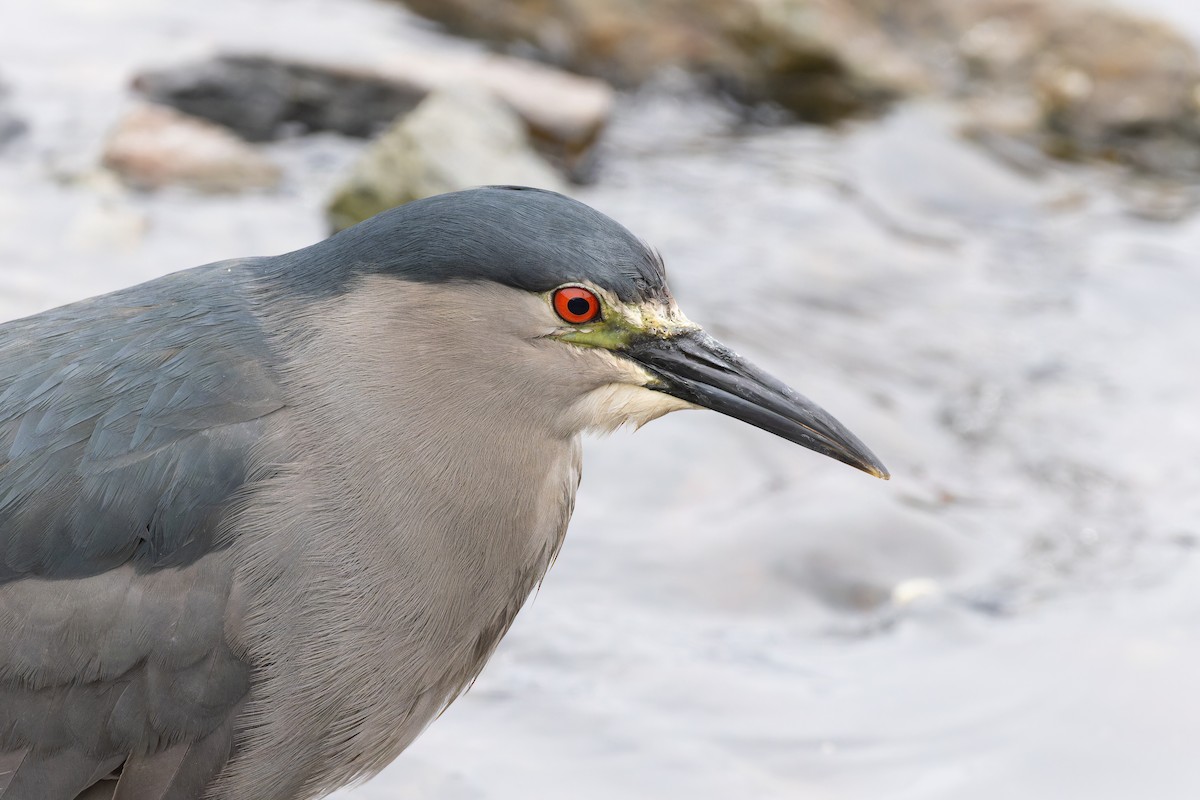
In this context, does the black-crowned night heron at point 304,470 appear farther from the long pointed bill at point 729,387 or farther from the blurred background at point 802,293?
the blurred background at point 802,293

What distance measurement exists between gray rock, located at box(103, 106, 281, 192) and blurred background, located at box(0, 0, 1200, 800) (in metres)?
0.03

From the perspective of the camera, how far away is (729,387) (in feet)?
12.6

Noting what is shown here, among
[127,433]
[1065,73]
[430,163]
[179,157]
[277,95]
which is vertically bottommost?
[127,433]

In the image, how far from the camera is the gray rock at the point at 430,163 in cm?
786

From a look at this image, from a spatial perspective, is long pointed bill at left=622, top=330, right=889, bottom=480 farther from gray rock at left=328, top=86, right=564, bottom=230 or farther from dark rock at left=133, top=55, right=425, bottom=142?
dark rock at left=133, top=55, right=425, bottom=142

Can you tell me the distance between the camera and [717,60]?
Answer: 1170 cm

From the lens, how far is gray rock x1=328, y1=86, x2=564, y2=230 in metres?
7.86

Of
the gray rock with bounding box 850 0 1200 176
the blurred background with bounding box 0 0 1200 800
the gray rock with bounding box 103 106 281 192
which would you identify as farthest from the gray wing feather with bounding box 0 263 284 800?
the gray rock with bounding box 850 0 1200 176

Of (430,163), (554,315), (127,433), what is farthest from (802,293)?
(127,433)

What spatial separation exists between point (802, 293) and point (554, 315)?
203 inches

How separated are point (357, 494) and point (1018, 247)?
6991 mm

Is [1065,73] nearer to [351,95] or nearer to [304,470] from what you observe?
[351,95]

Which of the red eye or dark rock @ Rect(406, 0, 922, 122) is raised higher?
dark rock @ Rect(406, 0, 922, 122)

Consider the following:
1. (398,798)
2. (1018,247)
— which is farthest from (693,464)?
(1018,247)
